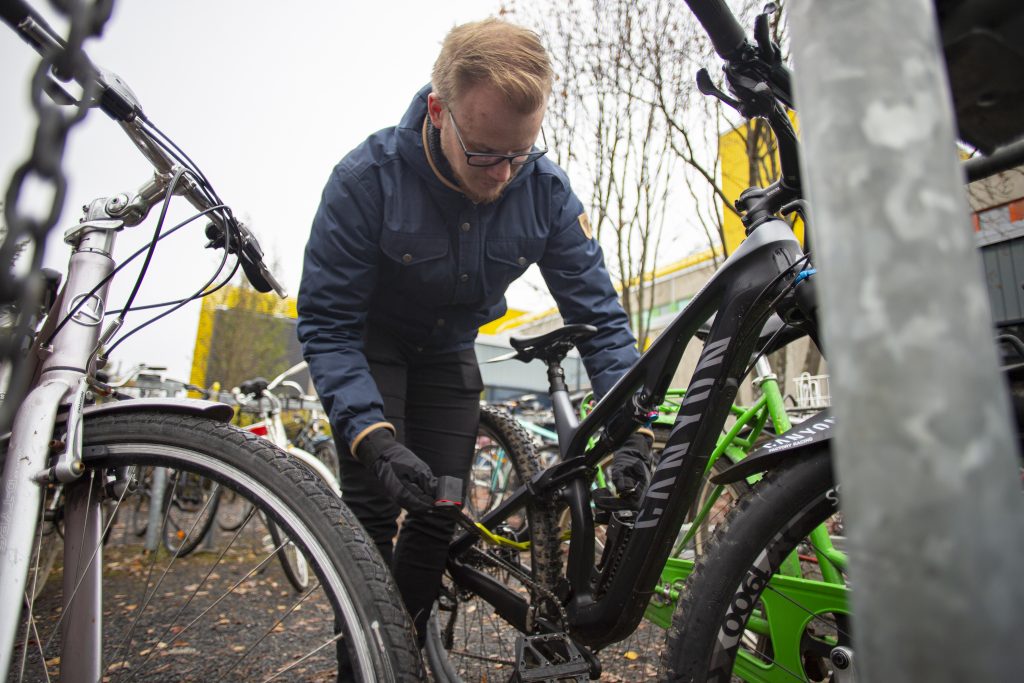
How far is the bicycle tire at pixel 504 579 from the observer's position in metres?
1.89

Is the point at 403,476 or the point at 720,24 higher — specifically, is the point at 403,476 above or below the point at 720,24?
below

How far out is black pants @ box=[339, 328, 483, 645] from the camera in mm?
1914

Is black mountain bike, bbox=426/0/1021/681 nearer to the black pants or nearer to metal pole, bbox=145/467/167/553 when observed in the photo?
the black pants

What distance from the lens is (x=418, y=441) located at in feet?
7.05

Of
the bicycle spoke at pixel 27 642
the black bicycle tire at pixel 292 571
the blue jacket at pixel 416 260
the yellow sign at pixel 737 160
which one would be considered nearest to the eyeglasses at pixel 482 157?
the blue jacket at pixel 416 260

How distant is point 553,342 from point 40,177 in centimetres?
167

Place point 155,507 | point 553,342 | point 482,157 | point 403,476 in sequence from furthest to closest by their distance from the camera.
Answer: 1. point 155,507
2. point 553,342
3. point 482,157
4. point 403,476

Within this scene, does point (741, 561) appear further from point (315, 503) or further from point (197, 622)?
point (197, 622)

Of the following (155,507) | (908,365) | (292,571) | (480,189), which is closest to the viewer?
(908,365)

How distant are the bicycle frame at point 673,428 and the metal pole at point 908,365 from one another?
0.98m

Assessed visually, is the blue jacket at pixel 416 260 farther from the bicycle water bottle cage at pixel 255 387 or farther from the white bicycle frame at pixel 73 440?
the bicycle water bottle cage at pixel 255 387

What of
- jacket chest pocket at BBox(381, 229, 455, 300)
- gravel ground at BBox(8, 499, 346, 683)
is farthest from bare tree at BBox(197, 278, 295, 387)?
jacket chest pocket at BBox(381, 229, 455, 300)

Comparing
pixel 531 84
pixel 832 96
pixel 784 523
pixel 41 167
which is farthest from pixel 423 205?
pixel 832 96

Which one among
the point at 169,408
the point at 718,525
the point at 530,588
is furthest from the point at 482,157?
the point at 530,588
